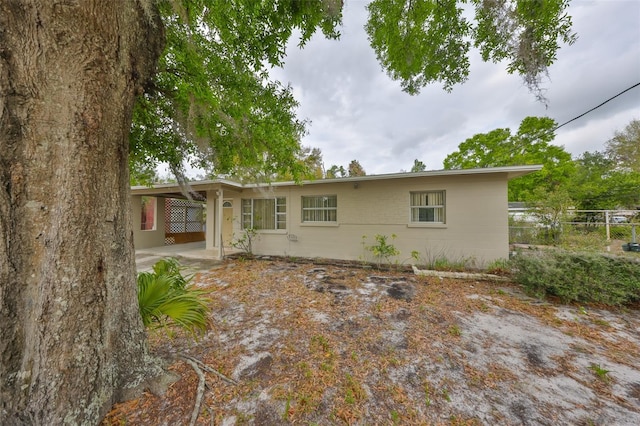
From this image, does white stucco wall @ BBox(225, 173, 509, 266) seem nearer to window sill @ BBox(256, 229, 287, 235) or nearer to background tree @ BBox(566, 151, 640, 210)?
window sill @ BBox(256, 229, 287, 235)

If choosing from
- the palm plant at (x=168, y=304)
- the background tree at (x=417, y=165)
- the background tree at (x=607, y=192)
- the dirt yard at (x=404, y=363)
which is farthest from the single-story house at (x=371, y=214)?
the background tree at (x=417, y=165)

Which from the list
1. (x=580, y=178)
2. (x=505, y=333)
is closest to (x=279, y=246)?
(x=505, y=333)

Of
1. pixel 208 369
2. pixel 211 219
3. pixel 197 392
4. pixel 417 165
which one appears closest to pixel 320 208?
pixel 211 219

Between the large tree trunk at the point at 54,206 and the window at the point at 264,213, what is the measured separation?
23.0ft

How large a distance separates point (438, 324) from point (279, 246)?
6.22 m

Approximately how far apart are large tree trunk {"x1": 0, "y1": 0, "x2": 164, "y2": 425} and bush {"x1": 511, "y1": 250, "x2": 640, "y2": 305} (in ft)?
21.0

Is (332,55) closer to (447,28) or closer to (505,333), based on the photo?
(447,28)

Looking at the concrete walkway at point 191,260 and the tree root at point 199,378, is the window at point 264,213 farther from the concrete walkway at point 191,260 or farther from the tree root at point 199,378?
the tree root at point 199,378

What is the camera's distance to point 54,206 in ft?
4.73

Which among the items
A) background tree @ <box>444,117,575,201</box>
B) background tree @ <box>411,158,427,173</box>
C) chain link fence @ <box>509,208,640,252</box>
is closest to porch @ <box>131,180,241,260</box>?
chain link fence @ <box>509,208,640,252</box>

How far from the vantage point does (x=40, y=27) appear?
1.41m

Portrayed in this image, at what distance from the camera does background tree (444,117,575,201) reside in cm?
1535

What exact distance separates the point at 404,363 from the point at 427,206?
17.8 ft

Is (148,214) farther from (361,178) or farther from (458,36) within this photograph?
(458,36)
